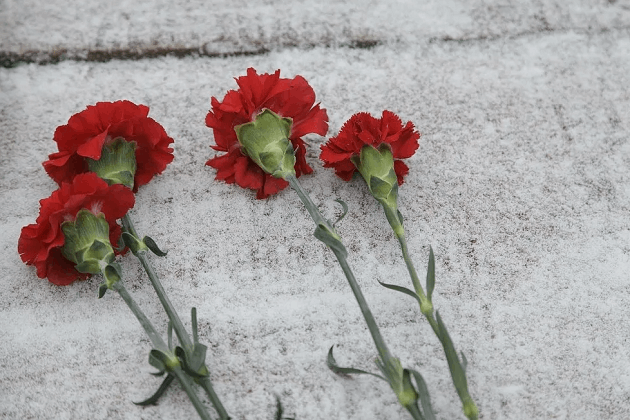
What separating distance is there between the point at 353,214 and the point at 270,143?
16 centimetres

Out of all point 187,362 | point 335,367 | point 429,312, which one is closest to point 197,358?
point 187,362

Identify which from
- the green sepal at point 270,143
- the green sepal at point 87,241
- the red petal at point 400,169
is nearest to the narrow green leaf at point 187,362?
the green sepal at point 87,241

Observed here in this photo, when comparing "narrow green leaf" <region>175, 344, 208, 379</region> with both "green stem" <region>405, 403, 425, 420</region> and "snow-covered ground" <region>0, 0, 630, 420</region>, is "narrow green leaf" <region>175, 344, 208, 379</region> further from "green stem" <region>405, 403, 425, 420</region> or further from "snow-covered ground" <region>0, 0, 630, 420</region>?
"green stem" <region>405, 403, 425, 420</region>

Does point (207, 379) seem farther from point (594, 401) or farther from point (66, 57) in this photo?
point (66, 57)

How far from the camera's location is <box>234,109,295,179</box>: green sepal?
78cm

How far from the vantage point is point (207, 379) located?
2.30 feet

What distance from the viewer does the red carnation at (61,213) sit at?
2.32 ft

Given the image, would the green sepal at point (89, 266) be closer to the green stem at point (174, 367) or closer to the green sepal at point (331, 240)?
the green stem at point (174, 367)

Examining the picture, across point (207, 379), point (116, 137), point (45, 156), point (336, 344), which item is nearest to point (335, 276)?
point (336, 344)

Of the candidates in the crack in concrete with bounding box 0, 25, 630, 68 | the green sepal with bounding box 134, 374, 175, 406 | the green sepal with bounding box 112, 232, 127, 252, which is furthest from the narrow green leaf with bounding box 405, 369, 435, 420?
the crack in concrete with bounding box 0, 25, 630, 68

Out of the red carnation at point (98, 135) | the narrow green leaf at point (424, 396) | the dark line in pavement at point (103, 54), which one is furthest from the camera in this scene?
the dark line in pavement at point (103, 54)

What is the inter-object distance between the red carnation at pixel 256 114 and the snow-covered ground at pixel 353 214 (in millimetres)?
49

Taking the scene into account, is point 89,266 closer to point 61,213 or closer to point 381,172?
point 61,213

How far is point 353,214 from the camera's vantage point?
87 cm
